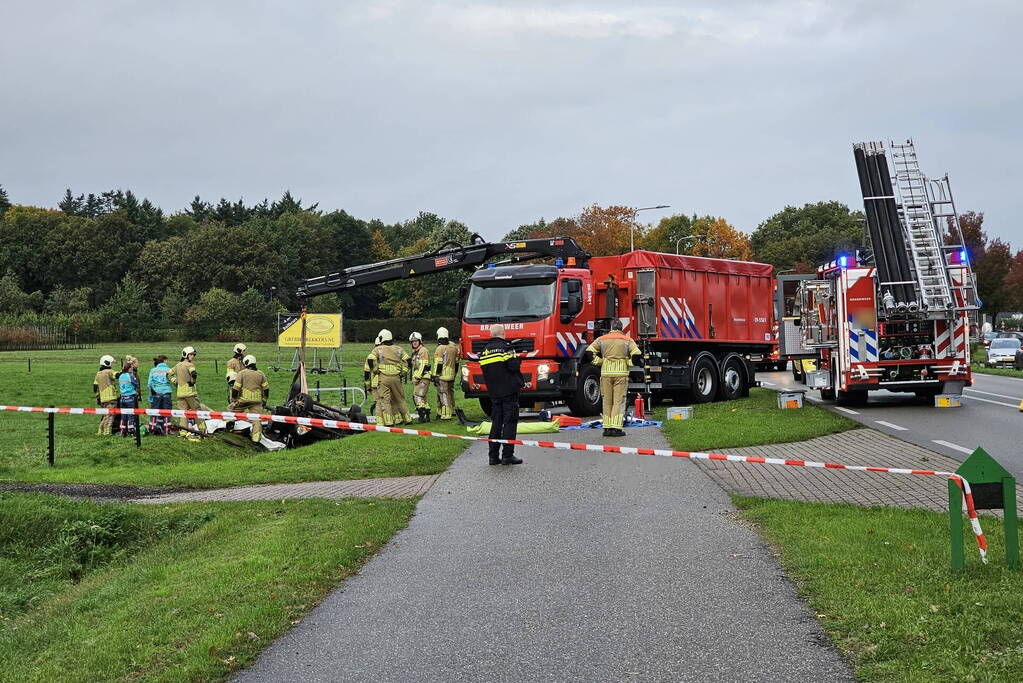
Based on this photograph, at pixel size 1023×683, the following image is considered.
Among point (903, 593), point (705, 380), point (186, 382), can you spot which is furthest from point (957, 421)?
point (186, 382)

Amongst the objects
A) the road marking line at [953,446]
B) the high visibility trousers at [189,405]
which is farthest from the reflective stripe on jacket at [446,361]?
the road marking line at [953,446]

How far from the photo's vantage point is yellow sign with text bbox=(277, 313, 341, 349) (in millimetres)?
37000

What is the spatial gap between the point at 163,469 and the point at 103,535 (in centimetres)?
513

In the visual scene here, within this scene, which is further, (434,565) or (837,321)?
(837,321)

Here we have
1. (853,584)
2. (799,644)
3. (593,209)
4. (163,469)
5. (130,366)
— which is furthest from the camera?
(593,209)

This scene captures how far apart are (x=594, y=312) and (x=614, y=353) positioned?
5.35 m

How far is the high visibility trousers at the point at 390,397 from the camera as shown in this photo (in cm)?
2097

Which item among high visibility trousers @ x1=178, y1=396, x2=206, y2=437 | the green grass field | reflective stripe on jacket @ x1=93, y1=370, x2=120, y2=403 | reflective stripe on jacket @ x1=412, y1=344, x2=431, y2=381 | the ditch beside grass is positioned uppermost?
reflective stripe on jacket @ x1=412, y1=344, x2=431, y2=381

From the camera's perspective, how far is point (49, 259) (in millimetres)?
97812

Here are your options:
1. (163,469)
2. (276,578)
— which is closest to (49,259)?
(163,469)

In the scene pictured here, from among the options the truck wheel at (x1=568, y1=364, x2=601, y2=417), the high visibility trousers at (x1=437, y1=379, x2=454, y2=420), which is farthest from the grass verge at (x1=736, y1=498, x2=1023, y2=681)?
the high visibility trousers at (x1=437, y1=379, x2=454, y2=420)

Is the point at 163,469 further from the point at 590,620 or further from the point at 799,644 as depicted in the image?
the point at 799,644

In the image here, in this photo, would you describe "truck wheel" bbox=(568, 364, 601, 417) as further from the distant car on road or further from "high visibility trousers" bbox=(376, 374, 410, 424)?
the distant car on road

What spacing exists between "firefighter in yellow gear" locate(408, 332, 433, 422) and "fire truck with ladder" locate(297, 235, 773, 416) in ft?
2.64
